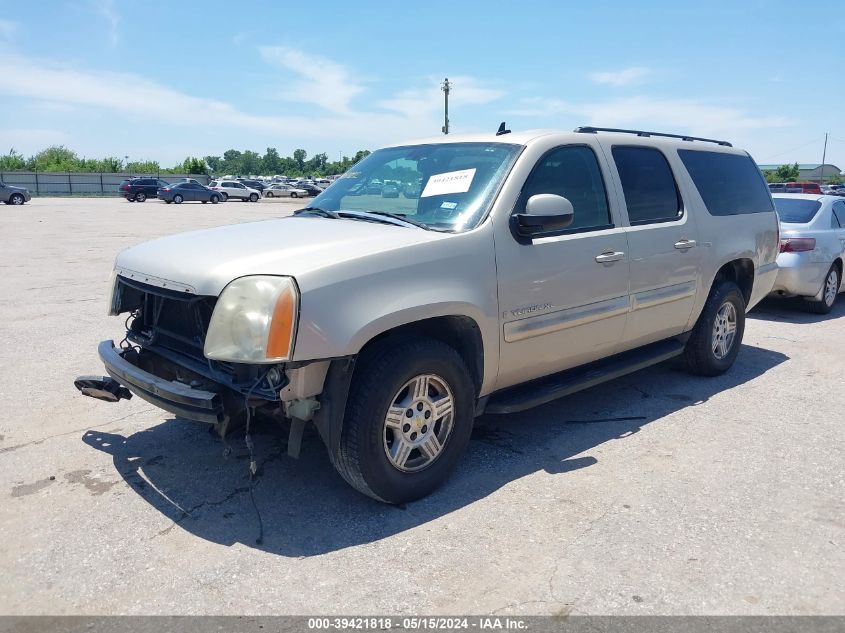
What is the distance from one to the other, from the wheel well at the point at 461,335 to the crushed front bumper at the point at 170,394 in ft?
3.52

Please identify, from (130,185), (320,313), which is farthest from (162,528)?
(130,185)

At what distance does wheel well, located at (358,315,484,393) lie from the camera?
3777 millimetres

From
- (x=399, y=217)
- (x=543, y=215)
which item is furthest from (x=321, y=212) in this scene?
(x=543, y=215)

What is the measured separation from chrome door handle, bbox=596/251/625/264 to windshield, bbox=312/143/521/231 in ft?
2.90

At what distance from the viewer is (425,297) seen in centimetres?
350

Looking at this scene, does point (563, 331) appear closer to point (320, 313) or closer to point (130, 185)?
point (320, 313)

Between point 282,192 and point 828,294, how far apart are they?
59854mm

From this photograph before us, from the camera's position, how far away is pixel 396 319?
3387 mm

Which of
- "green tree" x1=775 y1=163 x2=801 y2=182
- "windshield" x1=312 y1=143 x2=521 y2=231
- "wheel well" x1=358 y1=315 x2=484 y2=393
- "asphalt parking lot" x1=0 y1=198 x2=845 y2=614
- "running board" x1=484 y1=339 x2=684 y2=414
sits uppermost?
"green tree" x1=775 y1=163 x2=801 y2=182

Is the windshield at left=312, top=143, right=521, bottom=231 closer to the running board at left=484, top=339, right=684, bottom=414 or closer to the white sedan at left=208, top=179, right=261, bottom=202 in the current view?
the running board at left=484, top=339, right=684, bottom=414

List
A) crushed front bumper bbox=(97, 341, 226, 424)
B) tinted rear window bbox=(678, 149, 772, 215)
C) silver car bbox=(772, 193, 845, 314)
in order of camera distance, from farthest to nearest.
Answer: silver car bbox=(772, 193, 845, 314), tinted rear window bbox=(678, 149, 772, 215), crushed front bumper bbox=(97, 341, 226, 424)

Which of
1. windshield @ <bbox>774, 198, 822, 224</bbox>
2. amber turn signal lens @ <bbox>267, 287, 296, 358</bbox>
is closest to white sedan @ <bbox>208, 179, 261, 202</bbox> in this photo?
windshield @ <bbox>774, 198, 822, 224</bbox>

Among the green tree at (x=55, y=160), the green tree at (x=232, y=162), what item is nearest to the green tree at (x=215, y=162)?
the green tree at (x=232, y=162)

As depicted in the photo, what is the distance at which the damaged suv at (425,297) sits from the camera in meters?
3.23
